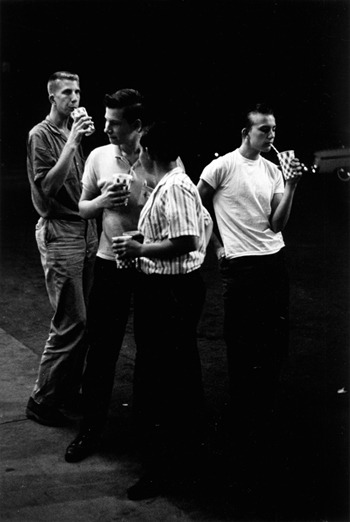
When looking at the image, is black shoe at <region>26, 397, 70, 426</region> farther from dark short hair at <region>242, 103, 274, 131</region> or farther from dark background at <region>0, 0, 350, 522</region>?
dark short hair at <region>242, 103, 274, 131</region>

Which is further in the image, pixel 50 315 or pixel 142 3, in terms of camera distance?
pixel 142 3

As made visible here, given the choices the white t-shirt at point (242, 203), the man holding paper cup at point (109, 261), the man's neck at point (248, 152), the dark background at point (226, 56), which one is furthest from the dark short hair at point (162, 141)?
the dark background at point (226, 56)

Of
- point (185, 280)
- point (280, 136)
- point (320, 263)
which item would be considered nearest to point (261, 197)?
point (185, 280)

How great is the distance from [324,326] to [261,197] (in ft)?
7.86

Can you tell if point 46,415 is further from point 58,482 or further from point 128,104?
point 128,104

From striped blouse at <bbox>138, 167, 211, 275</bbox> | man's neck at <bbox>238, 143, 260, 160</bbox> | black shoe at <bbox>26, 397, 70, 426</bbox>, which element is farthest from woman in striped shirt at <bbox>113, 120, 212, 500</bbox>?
A: man's neck at <bbox>238, 143, 260, 160</bbox>

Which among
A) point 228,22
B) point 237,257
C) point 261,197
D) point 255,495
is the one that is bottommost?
point 255,495

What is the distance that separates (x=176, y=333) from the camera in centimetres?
391

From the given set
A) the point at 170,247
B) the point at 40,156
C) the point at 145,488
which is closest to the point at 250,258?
the point at 170,247

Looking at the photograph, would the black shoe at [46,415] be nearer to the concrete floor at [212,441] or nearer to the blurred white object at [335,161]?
the concrete floor at [212,441]

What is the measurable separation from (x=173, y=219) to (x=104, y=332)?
0.88 meters

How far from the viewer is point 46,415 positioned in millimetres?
4652

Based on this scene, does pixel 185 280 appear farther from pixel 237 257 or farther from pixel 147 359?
pixel 237 257

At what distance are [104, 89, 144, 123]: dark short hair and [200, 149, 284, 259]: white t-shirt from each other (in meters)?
0.78
